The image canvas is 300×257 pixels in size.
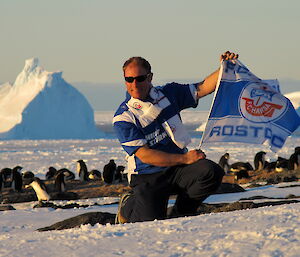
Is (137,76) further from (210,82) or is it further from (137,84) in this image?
(210,82)

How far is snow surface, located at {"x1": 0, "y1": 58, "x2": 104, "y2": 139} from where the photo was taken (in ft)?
217

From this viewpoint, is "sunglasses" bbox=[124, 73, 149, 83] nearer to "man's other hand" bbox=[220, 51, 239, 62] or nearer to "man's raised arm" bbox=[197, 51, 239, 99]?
"man's raised arm" bbox=[197, 51, 239, 99]

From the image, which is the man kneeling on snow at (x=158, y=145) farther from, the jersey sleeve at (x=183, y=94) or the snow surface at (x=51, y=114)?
the snow surface at (x=51, y=114)

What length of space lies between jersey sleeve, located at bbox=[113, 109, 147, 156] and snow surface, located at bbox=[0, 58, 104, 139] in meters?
61.1

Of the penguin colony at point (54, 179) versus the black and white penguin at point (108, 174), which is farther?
the black and white penguin at point (108, 174)

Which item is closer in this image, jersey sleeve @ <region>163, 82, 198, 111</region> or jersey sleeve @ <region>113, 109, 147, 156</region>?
jersey sleeve @ <region>113, 109, 147, 156</region>

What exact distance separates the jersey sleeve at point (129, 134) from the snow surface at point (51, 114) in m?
61.1

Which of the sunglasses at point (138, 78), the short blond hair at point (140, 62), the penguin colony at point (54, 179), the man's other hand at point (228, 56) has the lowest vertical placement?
the penguin colony at point (54, 179)

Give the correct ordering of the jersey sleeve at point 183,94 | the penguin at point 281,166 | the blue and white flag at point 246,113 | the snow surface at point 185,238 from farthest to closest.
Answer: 1. the penguin at point 281,166
2. the blue and white flag at point 246,113
3. the jersey sleeve at point 183,94
4. the snow surface at point 185,238

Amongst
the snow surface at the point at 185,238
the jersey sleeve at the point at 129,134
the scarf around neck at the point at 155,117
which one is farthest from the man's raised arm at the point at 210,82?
the snow surface at the point at 185,238

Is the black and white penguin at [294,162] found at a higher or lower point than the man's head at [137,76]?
lower

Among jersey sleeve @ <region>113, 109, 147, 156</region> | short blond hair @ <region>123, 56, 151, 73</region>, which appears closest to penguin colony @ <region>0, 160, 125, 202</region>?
jersey sleeve @ <region>113, 109, 147, 156</region>

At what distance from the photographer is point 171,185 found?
532 cm

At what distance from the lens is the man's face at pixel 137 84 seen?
16.6 ft
